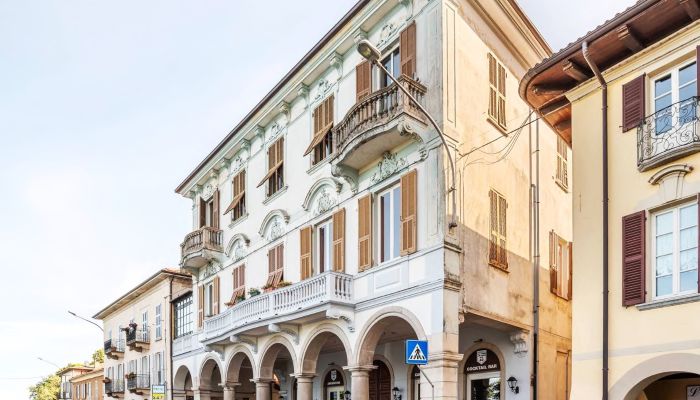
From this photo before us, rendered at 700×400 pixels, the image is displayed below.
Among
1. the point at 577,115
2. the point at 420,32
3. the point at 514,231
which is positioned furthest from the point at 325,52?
the point at 577,115

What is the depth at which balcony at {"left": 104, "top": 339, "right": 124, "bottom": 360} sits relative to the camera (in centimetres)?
4566

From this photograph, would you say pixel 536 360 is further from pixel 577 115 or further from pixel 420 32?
pixel 420 32

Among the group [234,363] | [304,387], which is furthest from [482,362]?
[234,363]

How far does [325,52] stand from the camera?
20969mm

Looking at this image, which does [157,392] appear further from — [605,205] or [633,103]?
[633,103]

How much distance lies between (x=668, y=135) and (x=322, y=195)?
37.0 feet

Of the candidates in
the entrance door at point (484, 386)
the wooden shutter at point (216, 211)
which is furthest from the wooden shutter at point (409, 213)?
the wooden shutter at point (216, 211)

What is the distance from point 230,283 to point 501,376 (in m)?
12.9

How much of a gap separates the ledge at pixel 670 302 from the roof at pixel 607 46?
182 inches

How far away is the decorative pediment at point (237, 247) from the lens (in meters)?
26.7

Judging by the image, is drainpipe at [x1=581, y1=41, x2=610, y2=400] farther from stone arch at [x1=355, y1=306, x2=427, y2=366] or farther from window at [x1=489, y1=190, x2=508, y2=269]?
stone arch at [x1=355, y1=306, x2=427, y2=366]

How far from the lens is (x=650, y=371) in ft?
38.4

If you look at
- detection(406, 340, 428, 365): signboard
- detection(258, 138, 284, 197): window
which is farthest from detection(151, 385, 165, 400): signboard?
detection(406, 340, 428, 365): signboard

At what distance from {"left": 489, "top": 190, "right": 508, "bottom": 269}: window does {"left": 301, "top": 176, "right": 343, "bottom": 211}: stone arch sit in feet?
14.7
